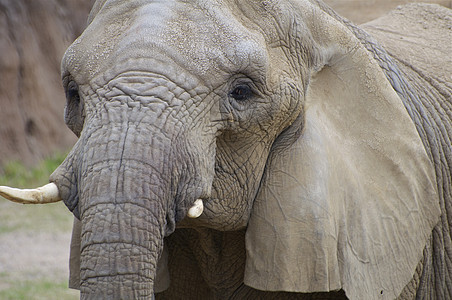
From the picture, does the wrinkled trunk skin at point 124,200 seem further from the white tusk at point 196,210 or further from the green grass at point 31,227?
the green grass at point 31,227

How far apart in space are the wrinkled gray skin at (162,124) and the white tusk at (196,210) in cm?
1

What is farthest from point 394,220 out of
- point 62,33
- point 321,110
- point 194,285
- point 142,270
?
point 62,33

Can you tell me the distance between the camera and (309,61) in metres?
2.19

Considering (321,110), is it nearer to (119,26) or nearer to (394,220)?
(394,220)

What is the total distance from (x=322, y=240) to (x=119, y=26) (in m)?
0.73

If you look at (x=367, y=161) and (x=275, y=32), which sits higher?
(x=275, y=32)

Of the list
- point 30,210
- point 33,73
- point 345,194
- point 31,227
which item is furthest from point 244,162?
point 33,73

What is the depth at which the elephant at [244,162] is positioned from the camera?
68.9 inches

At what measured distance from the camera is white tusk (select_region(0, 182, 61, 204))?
182 centimetres

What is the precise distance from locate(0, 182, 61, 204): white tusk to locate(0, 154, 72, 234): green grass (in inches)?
173

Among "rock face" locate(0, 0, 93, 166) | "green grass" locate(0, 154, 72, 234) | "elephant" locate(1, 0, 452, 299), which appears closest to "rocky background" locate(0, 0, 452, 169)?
"rock face" locate(0, 0, 93, 166)

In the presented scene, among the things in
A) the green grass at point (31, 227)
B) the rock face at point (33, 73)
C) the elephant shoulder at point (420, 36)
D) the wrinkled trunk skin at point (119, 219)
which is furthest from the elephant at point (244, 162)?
the rock face at point (33, 73)

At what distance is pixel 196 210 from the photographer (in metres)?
1.84

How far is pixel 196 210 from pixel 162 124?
206 millimetres
